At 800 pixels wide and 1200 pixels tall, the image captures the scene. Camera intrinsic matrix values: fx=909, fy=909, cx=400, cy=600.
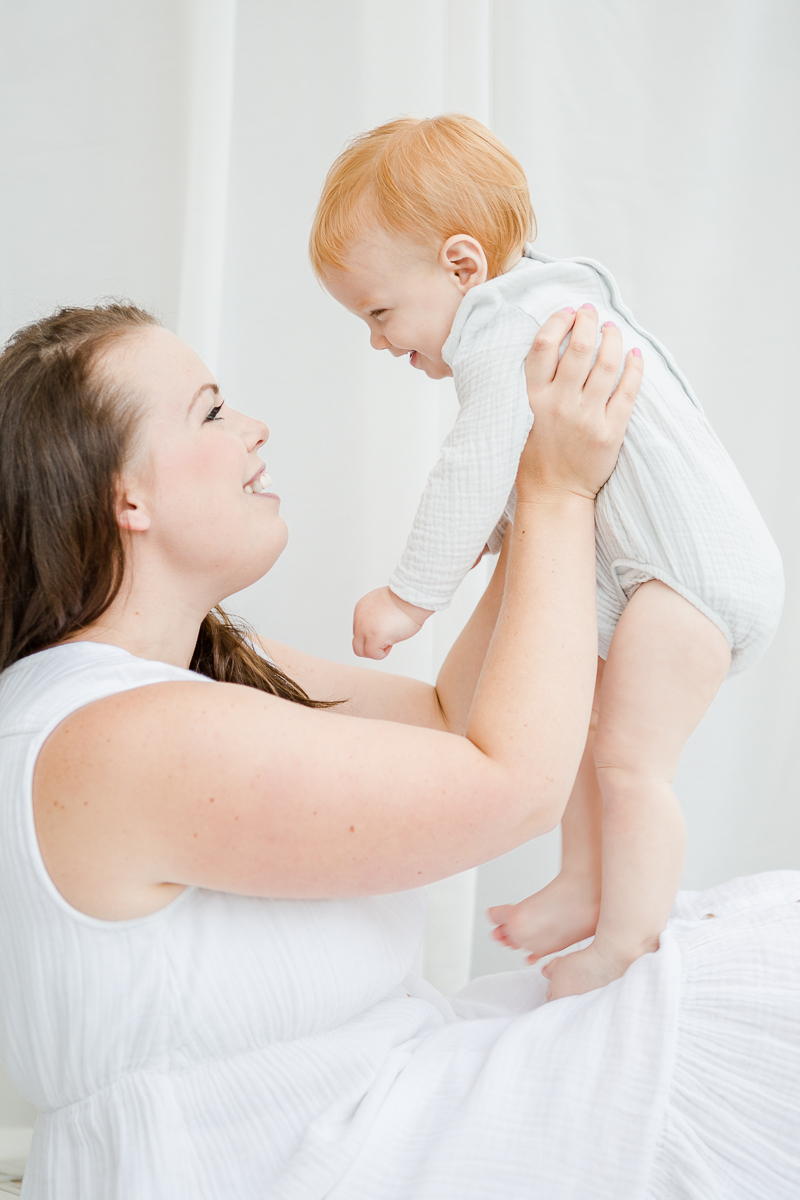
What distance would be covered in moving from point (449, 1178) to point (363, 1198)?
76mm

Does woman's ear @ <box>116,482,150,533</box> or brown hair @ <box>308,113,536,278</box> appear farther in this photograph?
brown hair @ <box>308,113,536,278</box>

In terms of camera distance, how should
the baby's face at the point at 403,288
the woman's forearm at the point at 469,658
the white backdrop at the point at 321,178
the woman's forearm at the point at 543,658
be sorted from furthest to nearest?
1. the white backdrop at the point at 321,178
2. the woman's forearm at the point at 469,658
3. the baby's face at the point at 403,288
4. the woman's forearm at the point at 543,658

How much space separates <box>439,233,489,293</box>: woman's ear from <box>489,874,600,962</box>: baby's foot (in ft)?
2.42

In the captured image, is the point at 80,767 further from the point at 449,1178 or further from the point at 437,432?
the point at 437,432

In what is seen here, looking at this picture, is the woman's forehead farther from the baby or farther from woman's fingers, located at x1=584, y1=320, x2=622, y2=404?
woman's fingers, located at x1=584, y1=320, x2=622, y2=404

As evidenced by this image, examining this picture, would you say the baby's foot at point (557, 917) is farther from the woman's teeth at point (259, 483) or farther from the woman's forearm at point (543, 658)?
the woman's teeth at point (259, 483)

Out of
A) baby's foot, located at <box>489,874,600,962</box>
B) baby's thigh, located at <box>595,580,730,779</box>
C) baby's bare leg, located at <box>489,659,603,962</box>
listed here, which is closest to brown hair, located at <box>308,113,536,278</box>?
baby's thigh, located at <box>595,580,730,779</box>

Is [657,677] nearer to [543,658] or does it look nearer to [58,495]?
[543,658]

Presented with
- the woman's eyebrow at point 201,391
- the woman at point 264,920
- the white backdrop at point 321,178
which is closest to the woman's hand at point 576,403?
the woman at point 264,920

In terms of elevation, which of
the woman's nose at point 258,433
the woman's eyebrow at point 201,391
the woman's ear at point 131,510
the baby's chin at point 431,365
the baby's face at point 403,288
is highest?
the baby's face at point 403,288

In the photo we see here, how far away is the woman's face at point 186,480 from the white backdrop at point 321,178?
63 cm

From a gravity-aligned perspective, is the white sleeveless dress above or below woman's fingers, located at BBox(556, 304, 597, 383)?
below

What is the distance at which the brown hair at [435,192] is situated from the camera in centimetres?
106

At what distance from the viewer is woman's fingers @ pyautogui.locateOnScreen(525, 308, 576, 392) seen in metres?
0.99
